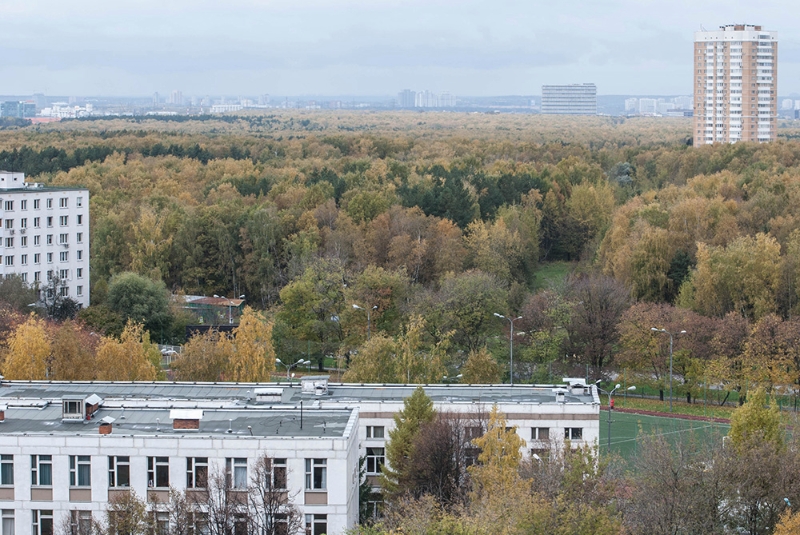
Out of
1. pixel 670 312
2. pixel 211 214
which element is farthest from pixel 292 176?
pixel 670 312

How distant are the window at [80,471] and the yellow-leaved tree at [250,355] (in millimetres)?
17879

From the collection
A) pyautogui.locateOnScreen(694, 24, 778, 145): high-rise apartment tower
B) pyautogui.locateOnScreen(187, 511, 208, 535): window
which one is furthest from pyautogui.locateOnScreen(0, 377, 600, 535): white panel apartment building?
pyautogui.locateOnScreen(694, 24, 778, 145): high-rise apartment tower

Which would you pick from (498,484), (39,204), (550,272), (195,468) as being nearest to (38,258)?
(39,204)

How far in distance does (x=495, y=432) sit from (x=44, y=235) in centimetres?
4211

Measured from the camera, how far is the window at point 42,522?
25484 mm

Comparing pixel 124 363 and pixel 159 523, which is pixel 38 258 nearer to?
pixel 124 363

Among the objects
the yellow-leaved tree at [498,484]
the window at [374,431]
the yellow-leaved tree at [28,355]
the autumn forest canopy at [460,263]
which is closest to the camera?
the yellow-leaved tree at [498,484]

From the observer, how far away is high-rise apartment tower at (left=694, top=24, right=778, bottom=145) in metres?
143

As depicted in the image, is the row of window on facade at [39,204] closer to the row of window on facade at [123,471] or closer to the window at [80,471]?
the row of window on facade at [123,471]

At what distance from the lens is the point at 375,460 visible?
106 ft

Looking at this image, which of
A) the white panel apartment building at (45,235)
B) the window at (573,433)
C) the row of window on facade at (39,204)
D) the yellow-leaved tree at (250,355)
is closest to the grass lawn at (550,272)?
the white panel apartment building at (45,235)

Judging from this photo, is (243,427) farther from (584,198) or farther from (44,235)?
(584,198)

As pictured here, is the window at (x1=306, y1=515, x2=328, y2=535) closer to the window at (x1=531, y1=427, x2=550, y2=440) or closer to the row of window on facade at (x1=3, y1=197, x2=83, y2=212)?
the window at (x1=531, y1=427, x2=550, y2=440)

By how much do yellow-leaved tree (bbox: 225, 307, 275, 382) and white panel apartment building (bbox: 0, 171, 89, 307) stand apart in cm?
2071
